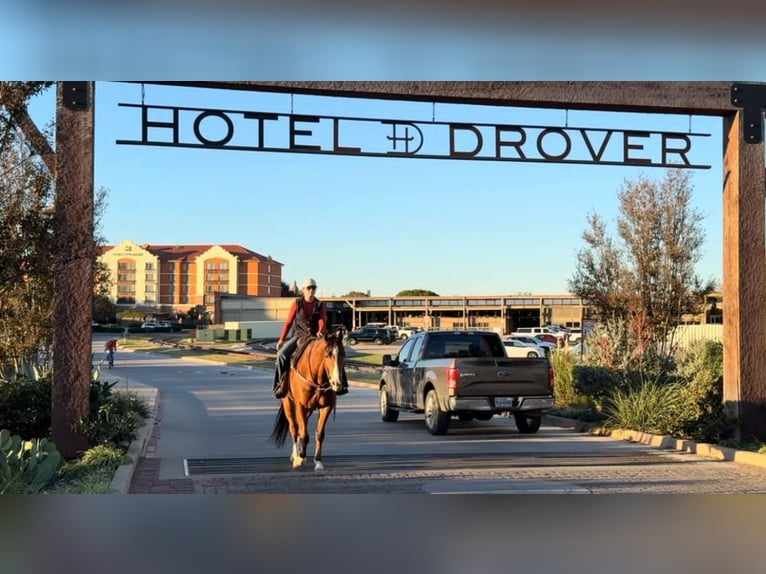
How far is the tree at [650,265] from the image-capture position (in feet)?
70.0

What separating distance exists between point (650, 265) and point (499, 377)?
8.38 metres

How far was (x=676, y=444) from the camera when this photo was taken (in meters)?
14.0

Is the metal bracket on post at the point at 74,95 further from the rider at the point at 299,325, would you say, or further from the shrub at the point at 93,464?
the shrub at the point at 93,464

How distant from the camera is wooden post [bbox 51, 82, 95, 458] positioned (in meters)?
11.2

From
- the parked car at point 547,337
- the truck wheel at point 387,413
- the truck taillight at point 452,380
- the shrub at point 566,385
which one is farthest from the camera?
the parked car at point 547,337

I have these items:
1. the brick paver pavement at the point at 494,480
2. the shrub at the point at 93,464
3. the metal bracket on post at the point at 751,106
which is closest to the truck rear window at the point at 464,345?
the brick paver pavement at the point at 494,480

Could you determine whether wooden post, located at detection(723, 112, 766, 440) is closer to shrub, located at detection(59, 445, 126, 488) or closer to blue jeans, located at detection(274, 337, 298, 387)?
blue jeans, located at detection(274, 337, 298, 387)

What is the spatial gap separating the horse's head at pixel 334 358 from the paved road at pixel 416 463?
1224mm

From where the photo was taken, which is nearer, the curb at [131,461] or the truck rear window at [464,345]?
the curb at [131,461]

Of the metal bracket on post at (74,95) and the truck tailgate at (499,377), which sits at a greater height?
the metal bracket on post at (74,95)

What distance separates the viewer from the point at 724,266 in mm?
13586

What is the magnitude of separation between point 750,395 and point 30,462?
10.0 m
